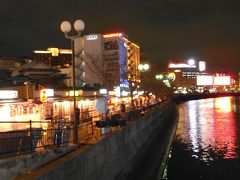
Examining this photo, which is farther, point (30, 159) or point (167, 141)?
point (167, 141)

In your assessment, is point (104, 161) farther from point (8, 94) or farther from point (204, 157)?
point (204, 157)

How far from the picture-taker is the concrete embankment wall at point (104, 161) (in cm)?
1234

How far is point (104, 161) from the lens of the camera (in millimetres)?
17359

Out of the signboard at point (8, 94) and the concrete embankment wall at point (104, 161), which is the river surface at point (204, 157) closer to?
the concrete embankment wall at point (104, 161)

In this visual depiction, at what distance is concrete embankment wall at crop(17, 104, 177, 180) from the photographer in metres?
12.3

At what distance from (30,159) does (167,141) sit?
25.8 meters

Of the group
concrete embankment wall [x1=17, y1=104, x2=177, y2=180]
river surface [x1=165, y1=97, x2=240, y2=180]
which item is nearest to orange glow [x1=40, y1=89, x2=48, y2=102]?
concrete embankment wall [x1=17, y1=104, x2=177, y2=180]

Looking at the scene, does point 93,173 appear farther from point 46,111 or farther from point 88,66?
point 88,66

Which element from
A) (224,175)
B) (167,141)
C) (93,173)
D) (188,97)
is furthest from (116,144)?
(188,97)

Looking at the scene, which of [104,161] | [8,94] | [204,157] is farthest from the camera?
[204,157]

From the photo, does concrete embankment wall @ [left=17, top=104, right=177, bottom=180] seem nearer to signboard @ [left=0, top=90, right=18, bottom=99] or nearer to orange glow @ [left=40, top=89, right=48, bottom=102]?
orange glow @ [left=40, top=89, right=48, bottom=102]

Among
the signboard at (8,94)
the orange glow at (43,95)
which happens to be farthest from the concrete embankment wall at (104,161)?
the signboard at (8,94)

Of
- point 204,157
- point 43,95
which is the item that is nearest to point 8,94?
point 43,95

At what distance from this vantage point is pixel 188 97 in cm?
18388
